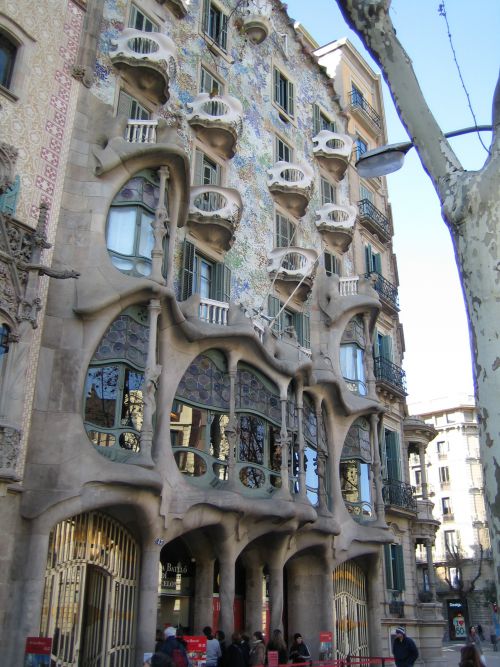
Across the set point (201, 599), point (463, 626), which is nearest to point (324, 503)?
point (201, 599)

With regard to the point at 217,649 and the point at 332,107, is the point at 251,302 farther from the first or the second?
the point at 332,107

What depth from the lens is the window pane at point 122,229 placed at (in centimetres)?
1544

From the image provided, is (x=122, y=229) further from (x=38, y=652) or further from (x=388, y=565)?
(x=388, y=565)

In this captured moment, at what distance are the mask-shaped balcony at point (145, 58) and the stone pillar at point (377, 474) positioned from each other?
11917mm

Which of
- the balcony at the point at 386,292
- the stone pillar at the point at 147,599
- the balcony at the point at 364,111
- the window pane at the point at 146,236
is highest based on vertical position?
the balcony at the point at 364,111

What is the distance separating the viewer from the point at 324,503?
19.0 meters

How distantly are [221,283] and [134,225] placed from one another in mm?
4226

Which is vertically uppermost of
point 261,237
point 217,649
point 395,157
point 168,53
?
point 168,53

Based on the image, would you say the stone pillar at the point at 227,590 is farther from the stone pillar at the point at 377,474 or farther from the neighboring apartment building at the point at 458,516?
the neighboring apartment building at the point at 458,516

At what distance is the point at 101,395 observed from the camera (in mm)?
13953

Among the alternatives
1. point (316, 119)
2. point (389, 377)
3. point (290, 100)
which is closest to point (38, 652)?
point (389, 377)

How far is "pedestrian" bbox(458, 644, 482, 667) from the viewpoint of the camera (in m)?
Result: 7.10

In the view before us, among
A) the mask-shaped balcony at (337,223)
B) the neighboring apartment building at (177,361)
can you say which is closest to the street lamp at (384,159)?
the neighboring apartment building at (177,361)

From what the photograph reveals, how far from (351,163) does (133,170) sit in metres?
16.3
